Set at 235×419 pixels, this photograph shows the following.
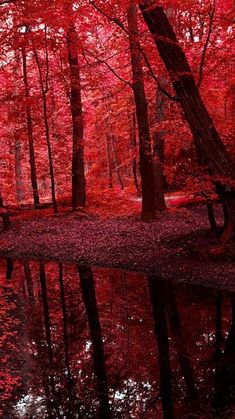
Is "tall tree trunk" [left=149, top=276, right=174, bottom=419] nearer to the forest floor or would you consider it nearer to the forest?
the forest

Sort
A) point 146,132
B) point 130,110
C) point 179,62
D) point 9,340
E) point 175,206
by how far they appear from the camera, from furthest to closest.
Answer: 1. point 130,110
2. point 175,206
3. point 146,132
4. point 179,62
5. point 9,340

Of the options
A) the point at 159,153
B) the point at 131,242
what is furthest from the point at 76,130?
the point at 131,242

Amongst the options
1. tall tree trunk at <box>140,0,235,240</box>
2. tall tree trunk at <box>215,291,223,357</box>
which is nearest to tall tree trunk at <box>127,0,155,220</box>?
tall tree trunk at <box>140,0,235,240</box>

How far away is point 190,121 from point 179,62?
56.1 inches

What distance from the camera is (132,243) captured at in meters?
14.1

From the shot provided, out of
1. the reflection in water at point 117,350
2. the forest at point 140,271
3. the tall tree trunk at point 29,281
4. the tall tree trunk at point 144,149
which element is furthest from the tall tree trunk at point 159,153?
the reflection in water at point 117,350

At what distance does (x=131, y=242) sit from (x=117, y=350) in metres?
6.61

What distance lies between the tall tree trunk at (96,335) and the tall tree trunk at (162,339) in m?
0.81

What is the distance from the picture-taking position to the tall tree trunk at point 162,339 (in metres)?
6.00

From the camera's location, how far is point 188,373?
676 centimetres

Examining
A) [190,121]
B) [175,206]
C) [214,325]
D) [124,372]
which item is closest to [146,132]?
[175,206]

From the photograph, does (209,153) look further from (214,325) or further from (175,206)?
(175,206)

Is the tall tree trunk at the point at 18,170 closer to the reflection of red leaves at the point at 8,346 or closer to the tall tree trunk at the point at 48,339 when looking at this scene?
the tall tree trunk at the point at 48,339

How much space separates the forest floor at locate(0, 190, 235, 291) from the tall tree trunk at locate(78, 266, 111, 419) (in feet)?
3.15
